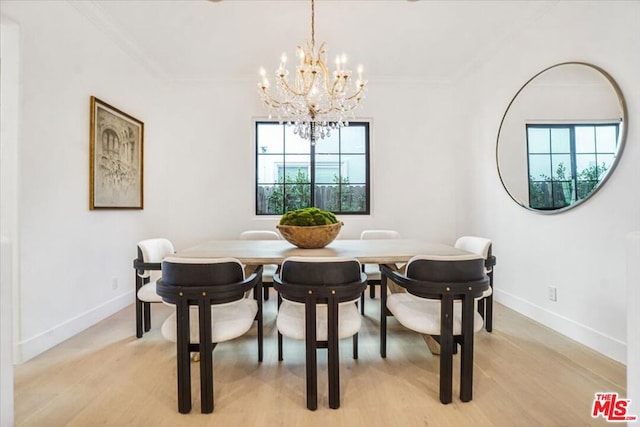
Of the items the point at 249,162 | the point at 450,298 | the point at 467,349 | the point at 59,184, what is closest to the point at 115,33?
the point at 59,184

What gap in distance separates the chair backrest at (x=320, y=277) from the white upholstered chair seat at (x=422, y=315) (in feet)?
1.22

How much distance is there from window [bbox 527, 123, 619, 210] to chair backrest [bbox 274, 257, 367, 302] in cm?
206

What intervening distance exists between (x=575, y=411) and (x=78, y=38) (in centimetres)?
438

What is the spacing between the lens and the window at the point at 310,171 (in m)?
3.94

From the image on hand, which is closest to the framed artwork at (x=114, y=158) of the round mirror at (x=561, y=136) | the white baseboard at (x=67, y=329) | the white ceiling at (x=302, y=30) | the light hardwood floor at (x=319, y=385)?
the white ceiling at (x=302, y=30)

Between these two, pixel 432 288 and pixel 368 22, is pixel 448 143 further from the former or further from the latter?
pixel 432 288

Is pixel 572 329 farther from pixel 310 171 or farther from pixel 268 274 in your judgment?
pixel 310 171

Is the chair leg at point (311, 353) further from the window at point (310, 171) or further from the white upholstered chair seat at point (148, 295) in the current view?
the window at point (310, 171)

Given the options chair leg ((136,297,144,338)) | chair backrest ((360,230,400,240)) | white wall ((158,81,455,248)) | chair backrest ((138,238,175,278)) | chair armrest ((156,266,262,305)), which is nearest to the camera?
chair armrest ((156,266,262,305))

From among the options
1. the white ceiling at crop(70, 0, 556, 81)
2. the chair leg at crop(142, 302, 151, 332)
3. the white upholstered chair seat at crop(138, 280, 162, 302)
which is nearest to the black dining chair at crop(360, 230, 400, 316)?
the white upholstered chair seat at crop(138, 280, 162, 302)

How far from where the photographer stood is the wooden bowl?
209cm

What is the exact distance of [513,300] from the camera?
2.94 metres

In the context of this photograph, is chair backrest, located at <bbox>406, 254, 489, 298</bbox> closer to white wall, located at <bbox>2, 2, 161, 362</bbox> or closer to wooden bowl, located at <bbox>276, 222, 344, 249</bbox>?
wooden bowl, located at <bbox>276, 222, 344, 249</bbox>

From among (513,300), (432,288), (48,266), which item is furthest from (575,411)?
(48,266)
